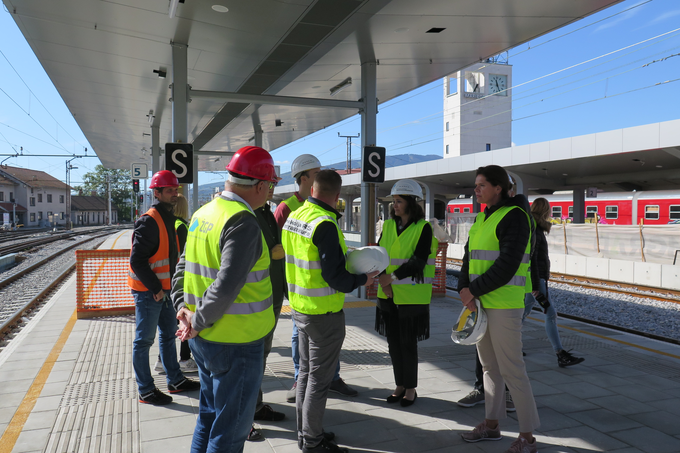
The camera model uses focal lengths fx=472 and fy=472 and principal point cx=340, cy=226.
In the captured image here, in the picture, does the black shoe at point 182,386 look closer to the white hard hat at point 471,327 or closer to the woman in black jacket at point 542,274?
the white hard hat at point 471,327

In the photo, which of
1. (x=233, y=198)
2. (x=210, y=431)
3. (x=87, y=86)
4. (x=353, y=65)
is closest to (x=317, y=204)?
(x=233, y=198)

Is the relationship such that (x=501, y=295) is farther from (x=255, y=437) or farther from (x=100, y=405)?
(x=100, y=405)

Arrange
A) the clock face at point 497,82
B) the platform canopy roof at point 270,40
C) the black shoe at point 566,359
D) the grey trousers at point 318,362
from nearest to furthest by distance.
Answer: the grey trousers at point 318,362 → the black shoe at point 566,359 → the platform canopy roof at point 270,40 → the clock face at point 497,82

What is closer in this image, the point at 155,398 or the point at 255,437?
the point at 255,437

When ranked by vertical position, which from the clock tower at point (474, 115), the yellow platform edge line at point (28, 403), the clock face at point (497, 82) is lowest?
the yellow platform edge line at point (28, 403)

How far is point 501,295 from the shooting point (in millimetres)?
3318

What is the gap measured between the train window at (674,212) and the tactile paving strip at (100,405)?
2601 cm

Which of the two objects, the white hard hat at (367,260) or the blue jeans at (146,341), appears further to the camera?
the blue jeans at (146,341)

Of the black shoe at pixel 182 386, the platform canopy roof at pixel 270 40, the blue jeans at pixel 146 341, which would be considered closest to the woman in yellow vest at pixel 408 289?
the black shoe at pixel 182 386

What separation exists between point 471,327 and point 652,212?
85.9 feet

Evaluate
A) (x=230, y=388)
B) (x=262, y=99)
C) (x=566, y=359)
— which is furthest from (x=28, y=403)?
(x=262, y=99)

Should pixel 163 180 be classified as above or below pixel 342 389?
above

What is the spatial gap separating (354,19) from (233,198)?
5.73 meters

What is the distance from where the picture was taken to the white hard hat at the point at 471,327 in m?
3.39
